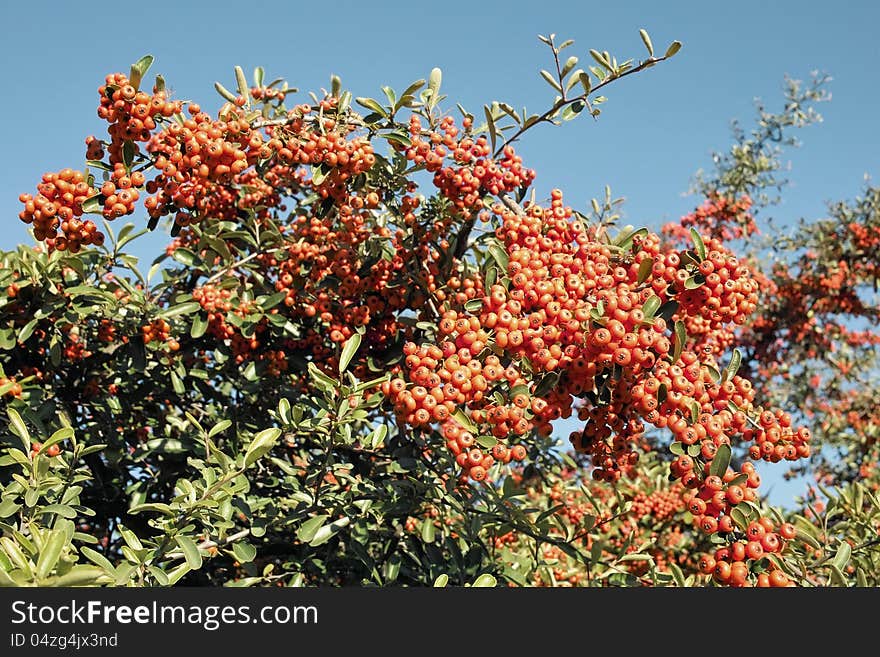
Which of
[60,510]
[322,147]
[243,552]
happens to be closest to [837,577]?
[243,552]

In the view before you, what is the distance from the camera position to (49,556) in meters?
2.31

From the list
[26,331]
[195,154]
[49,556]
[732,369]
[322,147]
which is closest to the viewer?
[49,556]

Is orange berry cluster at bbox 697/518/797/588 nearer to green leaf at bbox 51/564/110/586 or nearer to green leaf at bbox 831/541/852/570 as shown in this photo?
green leaf at bbox 831/541/852/570

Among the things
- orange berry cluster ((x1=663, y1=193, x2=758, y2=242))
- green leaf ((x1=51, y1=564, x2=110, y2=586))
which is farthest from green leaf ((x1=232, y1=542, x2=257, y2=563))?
orange berry cluster ((x1=663, y1=193, x2=758, y2=242))

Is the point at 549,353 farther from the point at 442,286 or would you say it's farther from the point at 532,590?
the point at 442,286

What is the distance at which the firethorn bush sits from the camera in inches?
114

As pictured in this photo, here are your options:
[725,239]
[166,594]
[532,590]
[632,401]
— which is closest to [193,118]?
[166,594]

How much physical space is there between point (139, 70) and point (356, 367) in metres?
2.08

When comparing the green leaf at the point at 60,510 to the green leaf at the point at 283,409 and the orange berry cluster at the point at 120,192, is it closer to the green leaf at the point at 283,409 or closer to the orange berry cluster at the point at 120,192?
the green leaf at the point at 283,409

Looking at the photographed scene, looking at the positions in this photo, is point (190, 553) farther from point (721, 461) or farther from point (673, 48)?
point (673, 48)

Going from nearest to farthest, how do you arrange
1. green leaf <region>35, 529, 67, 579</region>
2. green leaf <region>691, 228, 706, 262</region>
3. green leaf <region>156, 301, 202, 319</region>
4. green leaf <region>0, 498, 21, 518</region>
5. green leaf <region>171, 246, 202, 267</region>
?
green leaf <region>35, 529, 67, 579</region> < green leaf <region>0, 498, 21, 518</region> < green leaf <region>691, 228, 706, 262</region> < green leaf <region>156, 301, 202, 319</region> < green leaf <region>171, 246, 202, 267</region>

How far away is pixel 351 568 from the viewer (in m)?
4.27

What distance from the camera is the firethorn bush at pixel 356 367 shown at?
2.91 metres

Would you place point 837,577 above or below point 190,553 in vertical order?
below
